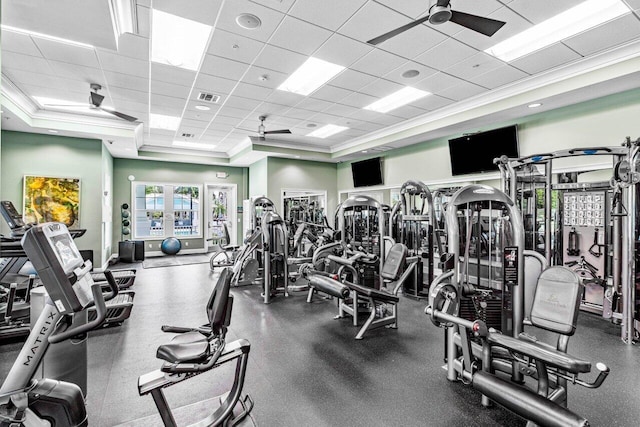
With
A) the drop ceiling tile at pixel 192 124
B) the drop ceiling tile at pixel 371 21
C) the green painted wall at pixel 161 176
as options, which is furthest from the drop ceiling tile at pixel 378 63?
the green painted wall at pixel 161 176

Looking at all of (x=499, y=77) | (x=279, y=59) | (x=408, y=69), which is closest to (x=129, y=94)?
(x=279, y=59)

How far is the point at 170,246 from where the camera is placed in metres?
9.58

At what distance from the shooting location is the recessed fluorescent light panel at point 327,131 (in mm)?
7384

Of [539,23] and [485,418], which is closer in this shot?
[485,418]

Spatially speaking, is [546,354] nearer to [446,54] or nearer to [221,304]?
[221,304]

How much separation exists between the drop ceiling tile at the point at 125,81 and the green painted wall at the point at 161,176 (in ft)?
17.6

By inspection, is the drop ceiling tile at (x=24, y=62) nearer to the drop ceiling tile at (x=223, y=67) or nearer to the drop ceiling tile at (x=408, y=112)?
the drop ceiling tile at (x=223, y=67)

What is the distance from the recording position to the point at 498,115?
5391mm

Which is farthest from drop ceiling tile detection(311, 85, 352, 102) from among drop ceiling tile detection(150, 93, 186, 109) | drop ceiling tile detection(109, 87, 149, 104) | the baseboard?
the baseboard

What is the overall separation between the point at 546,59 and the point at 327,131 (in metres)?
4.59

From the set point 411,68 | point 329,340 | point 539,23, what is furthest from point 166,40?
point 539,23

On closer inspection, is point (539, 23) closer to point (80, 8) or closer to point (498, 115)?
point (498, 115)

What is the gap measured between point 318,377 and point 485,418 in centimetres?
127

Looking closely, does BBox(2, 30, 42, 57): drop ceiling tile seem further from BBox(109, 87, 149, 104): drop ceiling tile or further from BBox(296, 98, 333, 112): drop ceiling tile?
BBox(296, 98, 333, 112): drop ceiling tile
